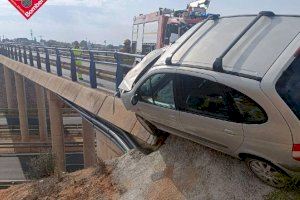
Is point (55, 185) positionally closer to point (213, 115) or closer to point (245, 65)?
point (213, 115)

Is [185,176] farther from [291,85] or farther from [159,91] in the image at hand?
[291,85]

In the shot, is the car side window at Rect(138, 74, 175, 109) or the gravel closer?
the gravel

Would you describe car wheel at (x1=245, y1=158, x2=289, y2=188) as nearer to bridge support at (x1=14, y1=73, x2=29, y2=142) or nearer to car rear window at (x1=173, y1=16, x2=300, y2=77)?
car rear window at (x1=173, y1=16, x2=300, y2=77)

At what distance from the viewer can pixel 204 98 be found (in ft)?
17.8

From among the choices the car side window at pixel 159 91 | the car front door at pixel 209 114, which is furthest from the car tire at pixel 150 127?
the car front door at pixel 209 114

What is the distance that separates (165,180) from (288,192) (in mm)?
2143

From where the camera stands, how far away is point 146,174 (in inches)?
271

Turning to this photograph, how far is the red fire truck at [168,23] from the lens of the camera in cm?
1684

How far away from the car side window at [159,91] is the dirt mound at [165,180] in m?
1.08

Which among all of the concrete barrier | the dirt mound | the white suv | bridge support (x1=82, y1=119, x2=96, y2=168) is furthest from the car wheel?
bridge support (x1=82, y1=119, x2=96, y2=168)

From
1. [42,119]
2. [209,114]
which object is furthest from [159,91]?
[42,119]

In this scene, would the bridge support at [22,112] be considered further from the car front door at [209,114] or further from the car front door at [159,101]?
the car front door at [209,114]

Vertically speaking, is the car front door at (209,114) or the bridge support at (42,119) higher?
the car front door at (209,114)

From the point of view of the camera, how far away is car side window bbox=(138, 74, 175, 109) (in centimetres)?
615
